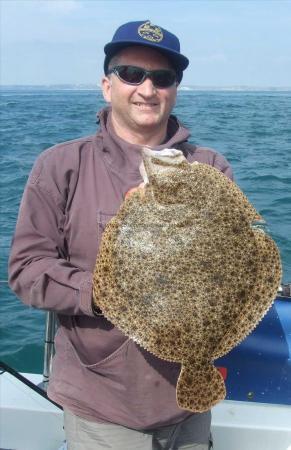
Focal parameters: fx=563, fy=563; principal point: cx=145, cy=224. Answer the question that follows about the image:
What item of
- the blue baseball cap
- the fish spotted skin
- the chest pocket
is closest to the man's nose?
the blue baseball cap

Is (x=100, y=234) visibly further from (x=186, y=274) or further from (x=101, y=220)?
(x=186, y=274)

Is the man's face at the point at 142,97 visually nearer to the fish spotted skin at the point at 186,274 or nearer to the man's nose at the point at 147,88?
the man's nose at the point at 147,88

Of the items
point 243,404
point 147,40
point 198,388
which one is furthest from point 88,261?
point 243,404

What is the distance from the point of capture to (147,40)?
265cm

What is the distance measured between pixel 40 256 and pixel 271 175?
12093 millimetres

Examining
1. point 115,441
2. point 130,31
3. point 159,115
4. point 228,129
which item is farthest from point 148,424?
point 228,129

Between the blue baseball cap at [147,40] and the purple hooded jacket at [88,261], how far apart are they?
1.40ft

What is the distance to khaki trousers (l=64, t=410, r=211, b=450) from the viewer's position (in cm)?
270

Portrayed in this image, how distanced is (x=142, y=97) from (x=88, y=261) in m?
0.82

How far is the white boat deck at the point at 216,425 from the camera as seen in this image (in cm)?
377

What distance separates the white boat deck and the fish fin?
1.51 meters

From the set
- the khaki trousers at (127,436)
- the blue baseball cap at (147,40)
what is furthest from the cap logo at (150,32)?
the khaki trousers at (127,436)

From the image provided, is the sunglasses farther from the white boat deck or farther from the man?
the white boat deck

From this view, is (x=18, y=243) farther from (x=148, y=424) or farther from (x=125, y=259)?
(x=148, y=424)
